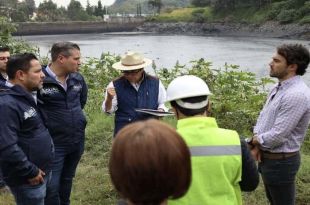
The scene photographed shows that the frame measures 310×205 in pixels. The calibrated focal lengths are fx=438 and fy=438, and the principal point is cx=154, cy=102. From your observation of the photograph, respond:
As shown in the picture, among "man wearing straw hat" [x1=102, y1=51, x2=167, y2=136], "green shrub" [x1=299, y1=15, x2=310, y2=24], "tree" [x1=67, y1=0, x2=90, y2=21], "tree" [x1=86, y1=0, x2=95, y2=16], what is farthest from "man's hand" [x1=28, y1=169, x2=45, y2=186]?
"tree" [x1=86, y1=0, x2=95, y2=16]

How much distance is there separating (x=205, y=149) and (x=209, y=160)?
5cm

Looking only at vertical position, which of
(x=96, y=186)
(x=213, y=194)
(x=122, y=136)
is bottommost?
(x=96, y=186)

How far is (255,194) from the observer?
4.24m

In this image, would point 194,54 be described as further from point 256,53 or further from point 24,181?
point 24,181

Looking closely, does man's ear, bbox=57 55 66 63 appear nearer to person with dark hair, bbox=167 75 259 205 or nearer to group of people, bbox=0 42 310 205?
group of people, bbox=0 42 310 205

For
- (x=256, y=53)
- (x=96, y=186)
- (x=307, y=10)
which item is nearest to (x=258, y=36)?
(x=307, y=10)

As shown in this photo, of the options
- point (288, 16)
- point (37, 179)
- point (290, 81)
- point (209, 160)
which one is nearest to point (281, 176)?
point (290, 81)

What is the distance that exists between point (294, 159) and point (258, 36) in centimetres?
4874

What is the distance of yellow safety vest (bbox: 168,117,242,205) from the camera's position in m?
2.02

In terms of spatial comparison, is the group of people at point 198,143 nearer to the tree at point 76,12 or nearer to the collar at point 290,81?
the collar at point 290,81

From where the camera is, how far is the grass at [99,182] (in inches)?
166

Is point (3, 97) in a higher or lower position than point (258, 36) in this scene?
higher

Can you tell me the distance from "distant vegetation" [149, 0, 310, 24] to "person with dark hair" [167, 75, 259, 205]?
48.1 m

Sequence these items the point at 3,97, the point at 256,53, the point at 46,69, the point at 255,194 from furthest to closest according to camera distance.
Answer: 1. the point at 256,53
2. the point at 255,194
3. the point at 46,69
4. the point at 3,97
